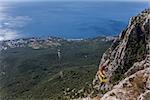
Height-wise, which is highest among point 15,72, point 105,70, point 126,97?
point 126,97

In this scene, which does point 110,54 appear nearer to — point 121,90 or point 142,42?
point 142,42

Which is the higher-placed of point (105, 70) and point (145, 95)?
point (145, 95)

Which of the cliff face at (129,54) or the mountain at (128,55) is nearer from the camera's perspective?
the mountain at (128,55)

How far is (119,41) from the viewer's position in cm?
5469

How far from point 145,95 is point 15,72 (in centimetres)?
15638

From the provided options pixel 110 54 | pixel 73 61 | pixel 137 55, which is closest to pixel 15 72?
pixel 73 61

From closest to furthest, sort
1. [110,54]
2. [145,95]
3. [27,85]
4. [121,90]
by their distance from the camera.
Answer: [145,95] → [121,90] → [110,54] → [27,85]

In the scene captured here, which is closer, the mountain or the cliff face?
the mountain

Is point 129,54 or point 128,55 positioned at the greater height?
point 129,54

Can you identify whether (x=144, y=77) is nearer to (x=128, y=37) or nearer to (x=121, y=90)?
(x=121, y=90)

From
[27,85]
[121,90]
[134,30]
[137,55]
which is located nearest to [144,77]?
[121,90]

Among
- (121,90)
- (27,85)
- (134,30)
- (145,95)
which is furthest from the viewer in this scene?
(27,85)

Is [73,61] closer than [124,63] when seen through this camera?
No

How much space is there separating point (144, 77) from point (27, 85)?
114634 millimetres
